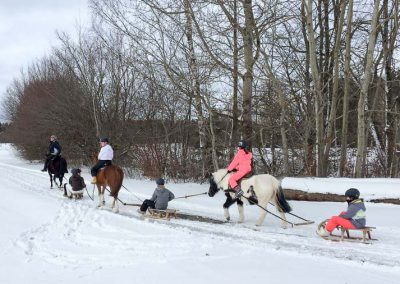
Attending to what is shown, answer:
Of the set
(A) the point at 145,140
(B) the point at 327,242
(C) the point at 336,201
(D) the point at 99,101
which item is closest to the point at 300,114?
(C) the point at 336,201

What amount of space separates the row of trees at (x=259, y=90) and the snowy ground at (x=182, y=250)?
15.9ft

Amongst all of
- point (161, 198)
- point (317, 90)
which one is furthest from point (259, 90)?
point (161, 198)

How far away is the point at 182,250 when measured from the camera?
737 cm

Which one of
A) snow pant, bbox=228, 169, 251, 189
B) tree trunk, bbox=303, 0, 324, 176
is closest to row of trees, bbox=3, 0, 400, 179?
tree trunk, bbox=303, 0, 324, 176

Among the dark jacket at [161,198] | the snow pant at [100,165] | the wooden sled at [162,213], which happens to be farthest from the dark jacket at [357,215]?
the snow pant at [100,165]

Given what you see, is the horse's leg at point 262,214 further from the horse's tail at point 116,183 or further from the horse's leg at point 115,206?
the horse's tail at point 116,183

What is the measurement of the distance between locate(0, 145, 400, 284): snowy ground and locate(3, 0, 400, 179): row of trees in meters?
4.84

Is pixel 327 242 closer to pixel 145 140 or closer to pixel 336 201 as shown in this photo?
pixel 336 201

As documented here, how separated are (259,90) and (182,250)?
1151 cm

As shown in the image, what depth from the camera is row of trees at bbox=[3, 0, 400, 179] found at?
49.1ft

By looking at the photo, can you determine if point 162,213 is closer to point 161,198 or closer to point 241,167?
point 161,198

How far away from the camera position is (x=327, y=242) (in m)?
8.18

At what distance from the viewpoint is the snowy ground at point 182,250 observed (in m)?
6.11

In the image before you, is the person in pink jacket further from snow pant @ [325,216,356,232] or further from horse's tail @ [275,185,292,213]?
snow pant @ [325,216,356,232]
